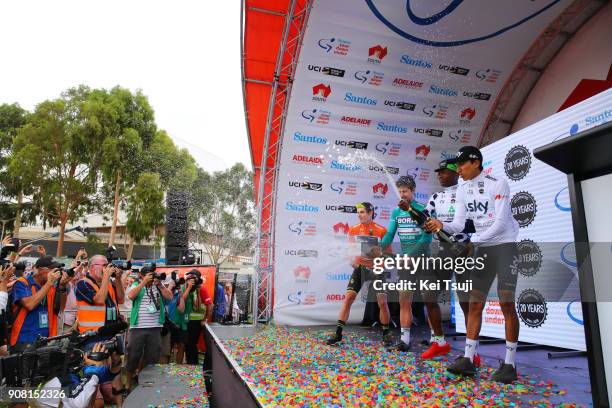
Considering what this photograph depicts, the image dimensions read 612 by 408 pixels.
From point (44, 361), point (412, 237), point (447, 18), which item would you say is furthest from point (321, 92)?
point (44, 361)

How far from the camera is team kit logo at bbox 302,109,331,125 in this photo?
6.95m

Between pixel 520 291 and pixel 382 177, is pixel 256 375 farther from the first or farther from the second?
pixel 382 177

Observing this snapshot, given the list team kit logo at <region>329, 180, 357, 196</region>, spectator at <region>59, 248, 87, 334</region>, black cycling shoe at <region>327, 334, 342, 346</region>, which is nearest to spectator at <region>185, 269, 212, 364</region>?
spectator at <region>59, 248, 87, 334</region>

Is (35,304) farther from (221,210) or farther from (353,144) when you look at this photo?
(221,210)

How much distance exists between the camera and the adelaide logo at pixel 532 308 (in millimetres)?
4699

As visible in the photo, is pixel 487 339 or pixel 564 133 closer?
Answer: pixel 564 133

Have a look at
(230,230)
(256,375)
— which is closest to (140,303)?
(256,375)

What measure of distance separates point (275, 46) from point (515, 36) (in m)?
4.18

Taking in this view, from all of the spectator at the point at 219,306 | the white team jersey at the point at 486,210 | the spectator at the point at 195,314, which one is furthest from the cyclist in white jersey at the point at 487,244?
the spectator at the point at 219,306

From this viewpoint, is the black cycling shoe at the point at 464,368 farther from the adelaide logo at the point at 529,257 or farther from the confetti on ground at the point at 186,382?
the confetti on ground at the point at 186,382

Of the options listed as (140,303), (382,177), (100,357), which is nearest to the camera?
(100,357)

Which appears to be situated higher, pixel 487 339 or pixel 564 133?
pixel 564 133

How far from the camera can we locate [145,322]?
529 cm

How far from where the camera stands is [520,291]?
195 inches
